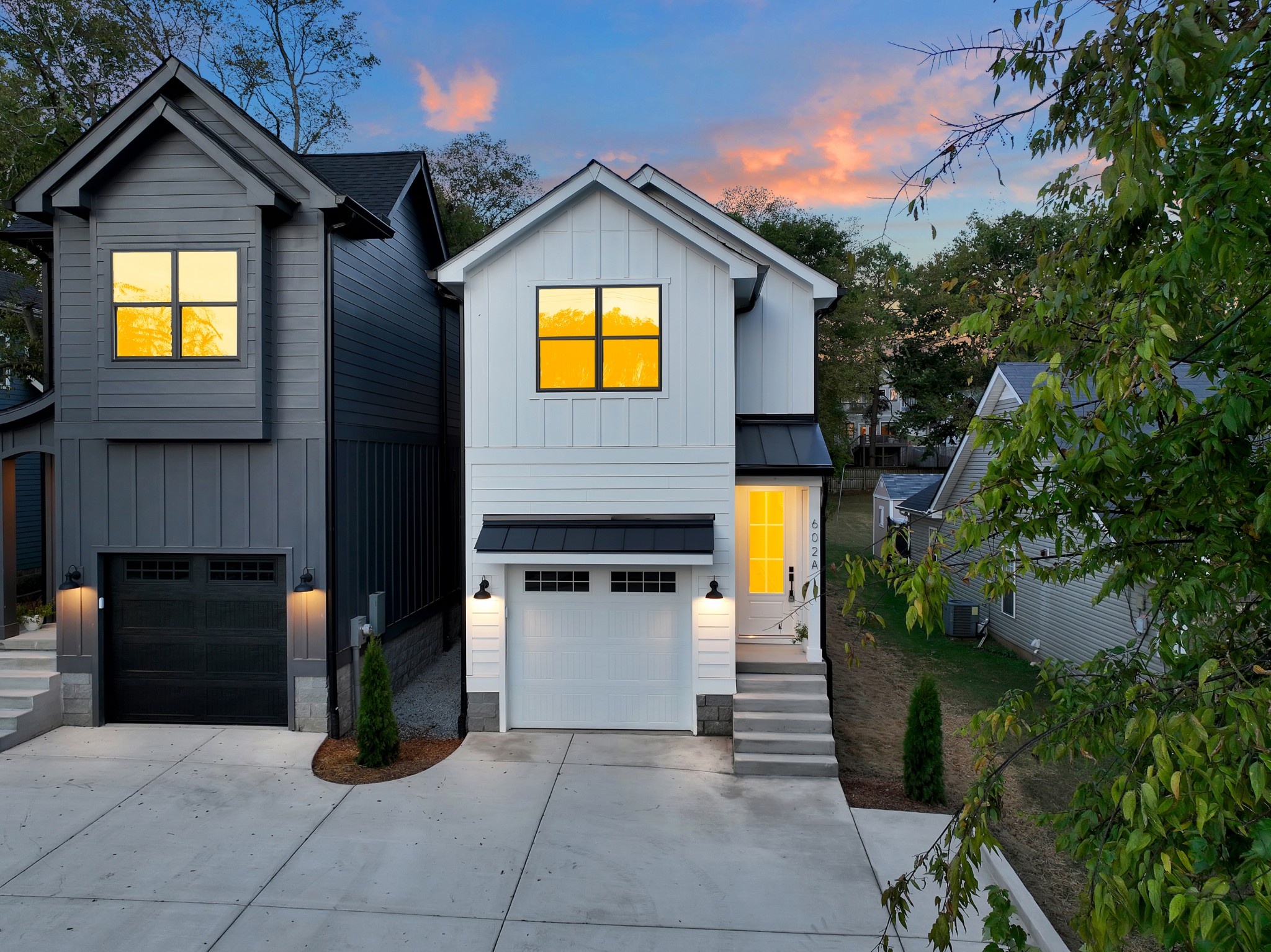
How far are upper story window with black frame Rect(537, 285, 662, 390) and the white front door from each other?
232cm

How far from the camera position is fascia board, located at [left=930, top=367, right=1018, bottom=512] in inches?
582

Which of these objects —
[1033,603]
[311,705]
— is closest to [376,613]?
[311,705]

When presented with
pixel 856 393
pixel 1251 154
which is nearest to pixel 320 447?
pixel 1251 154

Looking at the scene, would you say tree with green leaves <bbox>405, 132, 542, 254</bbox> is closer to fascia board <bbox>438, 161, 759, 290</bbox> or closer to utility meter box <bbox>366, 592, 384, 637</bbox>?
fascia board <bbox>438, 161, 759, 290</bbox>

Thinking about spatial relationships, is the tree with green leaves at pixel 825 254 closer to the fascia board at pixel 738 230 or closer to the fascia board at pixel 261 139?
the fascia board at pixel 738 230

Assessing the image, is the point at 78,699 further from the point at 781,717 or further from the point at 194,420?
the point at 781,717

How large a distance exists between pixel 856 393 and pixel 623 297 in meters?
21.9

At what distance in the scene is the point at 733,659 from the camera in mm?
9375

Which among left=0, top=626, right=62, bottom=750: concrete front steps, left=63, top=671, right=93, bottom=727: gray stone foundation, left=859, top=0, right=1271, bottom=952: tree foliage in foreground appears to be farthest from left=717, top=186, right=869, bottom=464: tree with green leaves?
left=859, top=0, right=1271, bottom=952: tree foliage in foreground

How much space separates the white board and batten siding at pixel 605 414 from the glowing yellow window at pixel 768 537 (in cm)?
101

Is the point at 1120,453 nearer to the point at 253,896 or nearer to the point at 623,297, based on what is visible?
the point at 253,896

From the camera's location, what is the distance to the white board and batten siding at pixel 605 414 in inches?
370

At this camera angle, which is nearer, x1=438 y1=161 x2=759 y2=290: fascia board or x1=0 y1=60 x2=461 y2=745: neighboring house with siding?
x1=438 y1=161 x2=759 y2=290: fascia board

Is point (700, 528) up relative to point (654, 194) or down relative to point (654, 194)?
down
